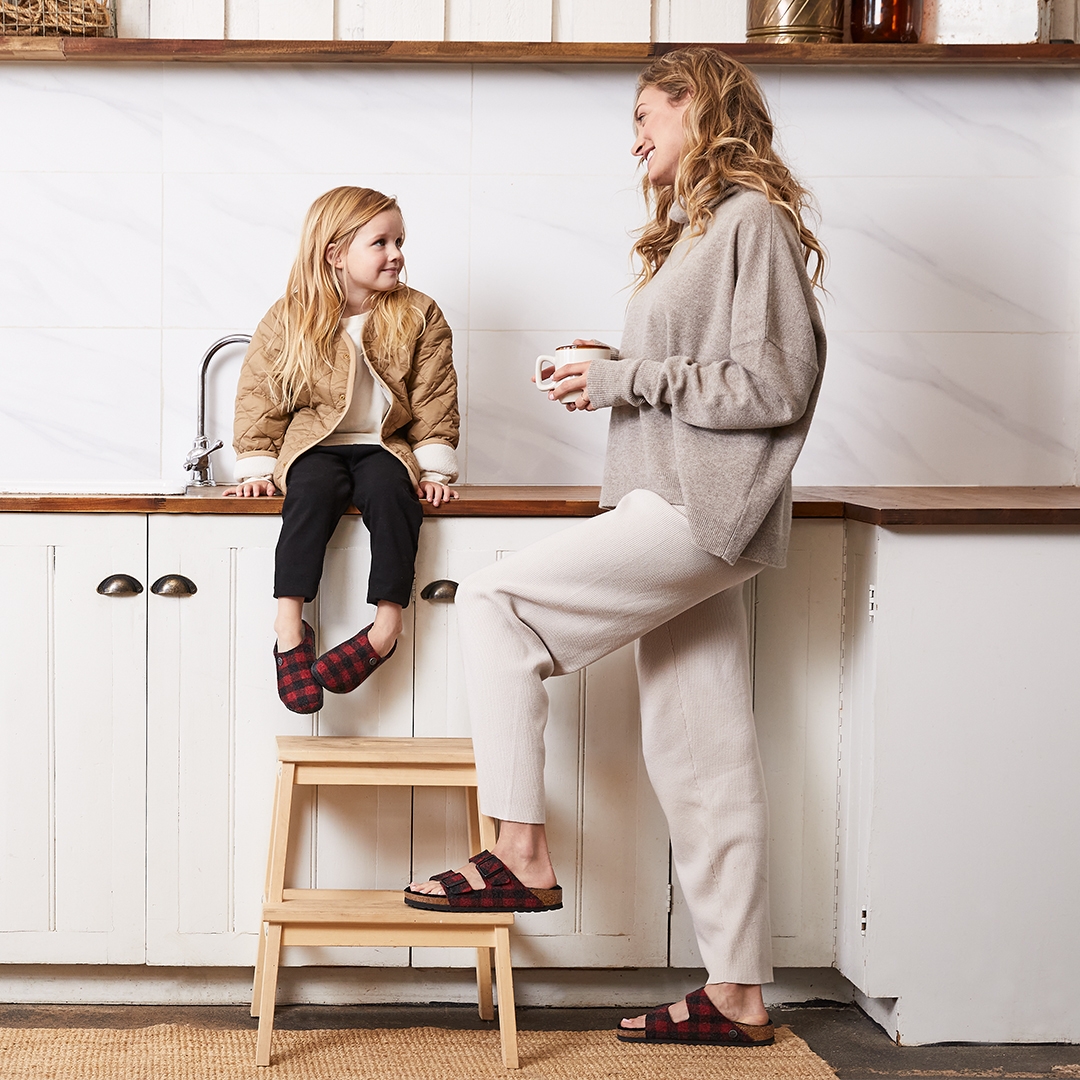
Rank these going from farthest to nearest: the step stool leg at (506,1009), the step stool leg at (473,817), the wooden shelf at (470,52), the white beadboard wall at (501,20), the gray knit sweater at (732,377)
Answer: the white beadboard wall at (501,20) → the wooden shelf at (470,52) → the step stool leg at (473,817) → the step stool leg at (506,1009) → the gray knit sweater at (732,377)

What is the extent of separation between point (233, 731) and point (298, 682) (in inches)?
6.9

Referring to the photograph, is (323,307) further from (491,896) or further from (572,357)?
(491,896)

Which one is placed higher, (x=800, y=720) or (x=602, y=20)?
(x=602, y=20)

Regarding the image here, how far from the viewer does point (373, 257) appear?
6.41ft

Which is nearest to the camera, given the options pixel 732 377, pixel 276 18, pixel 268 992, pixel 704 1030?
pixel 732 377

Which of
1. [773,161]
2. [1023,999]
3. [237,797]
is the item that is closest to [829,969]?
[1023,999]

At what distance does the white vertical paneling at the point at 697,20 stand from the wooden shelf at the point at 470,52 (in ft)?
0.31

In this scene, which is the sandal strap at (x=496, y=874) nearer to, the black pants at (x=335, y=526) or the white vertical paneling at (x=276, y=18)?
the black pants at (x=335, y=526)

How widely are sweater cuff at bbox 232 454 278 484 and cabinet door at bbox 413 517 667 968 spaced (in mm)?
576

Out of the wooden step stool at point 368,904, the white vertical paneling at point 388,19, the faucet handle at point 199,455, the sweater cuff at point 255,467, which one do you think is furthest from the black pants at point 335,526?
the white vertical paneling at point 388,19

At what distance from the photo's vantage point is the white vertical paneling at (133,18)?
7.50ft

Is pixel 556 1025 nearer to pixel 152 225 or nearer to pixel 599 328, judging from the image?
pixel 599 328

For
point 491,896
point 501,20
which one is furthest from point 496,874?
point 501,20

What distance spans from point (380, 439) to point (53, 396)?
81cm
